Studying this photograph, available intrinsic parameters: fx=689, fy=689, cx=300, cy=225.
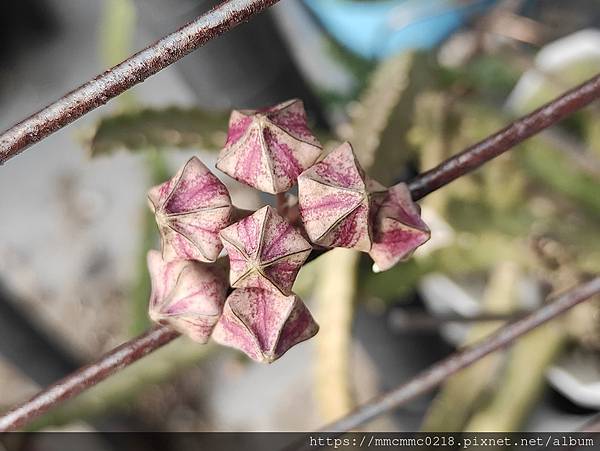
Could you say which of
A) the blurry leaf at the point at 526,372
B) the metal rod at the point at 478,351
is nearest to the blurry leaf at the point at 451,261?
the blurry leaf at the point at 526,372

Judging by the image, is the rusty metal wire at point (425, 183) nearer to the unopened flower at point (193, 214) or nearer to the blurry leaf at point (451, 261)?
the unopened flower at point (193, 214)

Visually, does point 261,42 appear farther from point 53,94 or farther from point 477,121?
point 53,94

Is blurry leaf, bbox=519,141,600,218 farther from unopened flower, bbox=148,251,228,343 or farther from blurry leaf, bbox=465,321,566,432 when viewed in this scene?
unopened flower, bbox=148,251,228,343

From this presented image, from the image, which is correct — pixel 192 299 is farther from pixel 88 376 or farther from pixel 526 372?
pixel 526 372

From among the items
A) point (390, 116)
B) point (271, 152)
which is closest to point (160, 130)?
point (390, 116)

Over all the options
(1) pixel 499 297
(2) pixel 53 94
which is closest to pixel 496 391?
(1) pixel 499 297

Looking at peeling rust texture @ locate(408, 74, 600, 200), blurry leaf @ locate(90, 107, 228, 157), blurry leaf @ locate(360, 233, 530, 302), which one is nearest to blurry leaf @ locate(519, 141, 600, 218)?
blurry leaf @ locate(360, 233, 530, 302)

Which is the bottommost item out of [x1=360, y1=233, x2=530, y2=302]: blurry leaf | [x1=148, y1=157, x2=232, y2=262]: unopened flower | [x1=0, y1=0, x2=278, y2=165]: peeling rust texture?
[x1=360, y1=233, x2=530, y2=302]: blurry leaf
